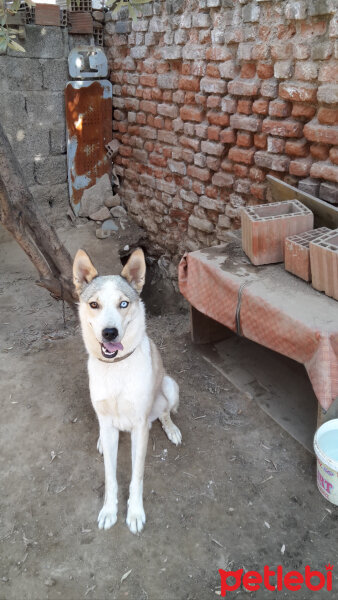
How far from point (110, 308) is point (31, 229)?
2.29 meters

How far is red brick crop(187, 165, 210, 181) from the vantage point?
5355mm

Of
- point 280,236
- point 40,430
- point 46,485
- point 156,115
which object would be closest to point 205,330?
point 280,236

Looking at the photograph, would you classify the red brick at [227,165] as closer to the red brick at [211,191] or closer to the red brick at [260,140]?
the red brick at [211,191]

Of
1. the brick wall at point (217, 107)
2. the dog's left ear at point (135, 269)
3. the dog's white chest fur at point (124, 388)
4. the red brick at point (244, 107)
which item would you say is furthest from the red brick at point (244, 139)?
the dog's white chest fur at point (124, 388)

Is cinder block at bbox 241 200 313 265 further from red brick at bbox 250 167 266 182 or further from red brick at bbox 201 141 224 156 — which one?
red brick at bbox 201 141 224 156

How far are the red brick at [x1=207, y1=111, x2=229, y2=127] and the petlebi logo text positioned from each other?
13.0 ft

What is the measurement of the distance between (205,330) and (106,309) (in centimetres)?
200

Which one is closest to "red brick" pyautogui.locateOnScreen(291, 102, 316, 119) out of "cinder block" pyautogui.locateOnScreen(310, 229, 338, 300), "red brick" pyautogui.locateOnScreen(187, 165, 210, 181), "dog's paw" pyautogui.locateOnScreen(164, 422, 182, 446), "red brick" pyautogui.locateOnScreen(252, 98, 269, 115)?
"red brick" pyautogui.locateOnScreen(252, 98, 269, 115)

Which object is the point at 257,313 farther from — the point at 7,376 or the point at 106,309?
the point at 7,376

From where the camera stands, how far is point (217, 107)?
4883 mm

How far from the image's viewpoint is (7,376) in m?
4.05

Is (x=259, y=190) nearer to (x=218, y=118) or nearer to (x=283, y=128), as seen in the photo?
(x=283, y=128)

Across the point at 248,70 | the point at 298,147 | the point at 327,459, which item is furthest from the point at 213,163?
the point at 327,459

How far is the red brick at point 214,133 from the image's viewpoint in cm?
495
